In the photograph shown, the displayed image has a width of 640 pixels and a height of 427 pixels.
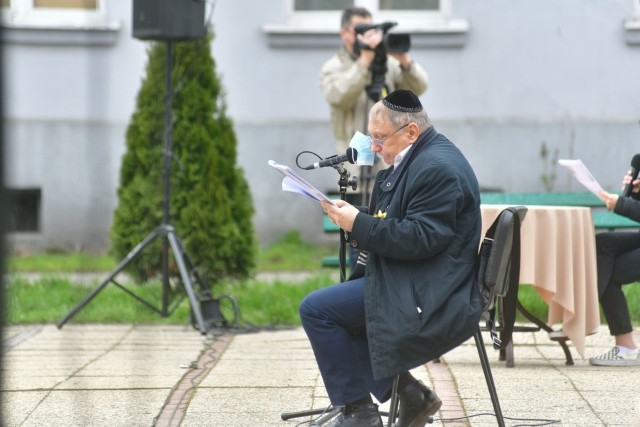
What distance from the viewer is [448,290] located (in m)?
4.07

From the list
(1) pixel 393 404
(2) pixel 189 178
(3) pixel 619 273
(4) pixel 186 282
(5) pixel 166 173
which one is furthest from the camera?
(2) pixel 189 178

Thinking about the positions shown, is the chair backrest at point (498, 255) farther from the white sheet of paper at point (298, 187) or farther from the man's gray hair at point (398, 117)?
the white sheet of paper at point (298, 187)

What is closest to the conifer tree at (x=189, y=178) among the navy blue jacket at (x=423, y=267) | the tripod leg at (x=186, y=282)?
the tripod leg at (x=186, y=282)

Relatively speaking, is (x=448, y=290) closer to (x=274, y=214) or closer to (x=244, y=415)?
(x=244, y=415)

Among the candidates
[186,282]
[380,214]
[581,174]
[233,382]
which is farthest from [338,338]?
[186,282]

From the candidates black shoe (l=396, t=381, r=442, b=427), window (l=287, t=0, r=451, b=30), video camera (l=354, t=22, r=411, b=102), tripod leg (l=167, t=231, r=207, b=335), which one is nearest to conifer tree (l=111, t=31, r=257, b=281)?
tripod leg (l=167, t=231, r=207, b=335)

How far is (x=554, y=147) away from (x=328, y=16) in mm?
2559

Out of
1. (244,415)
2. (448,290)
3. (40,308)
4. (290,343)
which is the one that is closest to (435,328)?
(448,290)

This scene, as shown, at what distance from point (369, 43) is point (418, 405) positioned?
3.65 metres

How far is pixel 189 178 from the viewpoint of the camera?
27.7ft

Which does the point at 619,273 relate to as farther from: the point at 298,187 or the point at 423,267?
the point at 298,187

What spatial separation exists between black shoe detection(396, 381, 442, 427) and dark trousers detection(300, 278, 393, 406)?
221 mm

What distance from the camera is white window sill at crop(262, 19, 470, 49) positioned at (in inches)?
446

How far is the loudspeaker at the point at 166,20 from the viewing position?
24.4 ft
